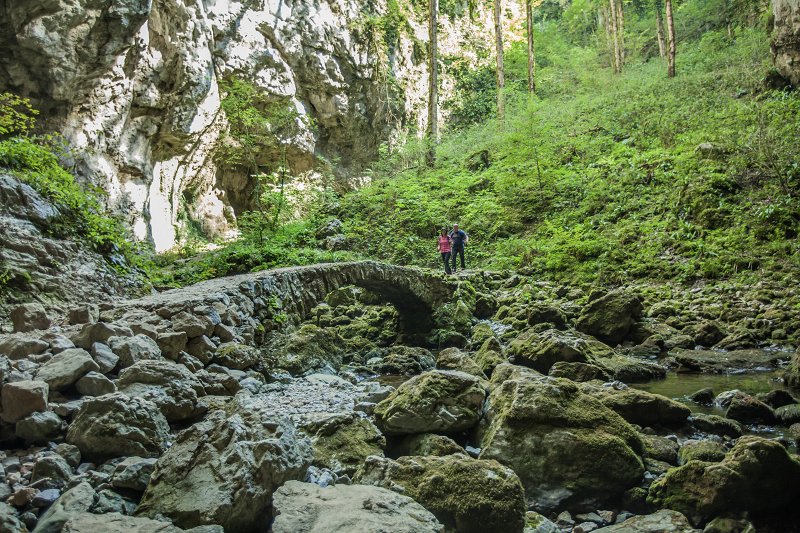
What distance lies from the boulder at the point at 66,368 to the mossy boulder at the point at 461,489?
108 inches

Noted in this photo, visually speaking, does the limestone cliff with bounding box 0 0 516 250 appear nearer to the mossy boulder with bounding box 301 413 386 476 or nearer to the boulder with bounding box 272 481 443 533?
the mossy boulder with bounding box 301 413 386 476

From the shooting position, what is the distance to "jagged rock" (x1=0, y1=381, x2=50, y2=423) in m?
3.83

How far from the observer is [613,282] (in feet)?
41.5

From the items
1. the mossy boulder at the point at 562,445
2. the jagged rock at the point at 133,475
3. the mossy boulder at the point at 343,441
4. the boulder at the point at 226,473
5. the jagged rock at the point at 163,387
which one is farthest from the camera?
the jagged rock at the point at 163,387

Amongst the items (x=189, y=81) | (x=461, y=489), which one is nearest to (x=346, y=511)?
(x=461, y=489)

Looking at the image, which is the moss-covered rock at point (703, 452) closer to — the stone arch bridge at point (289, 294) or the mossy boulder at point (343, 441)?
the mossy boulder at point (343, 441)

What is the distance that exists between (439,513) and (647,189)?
1405 centimetres

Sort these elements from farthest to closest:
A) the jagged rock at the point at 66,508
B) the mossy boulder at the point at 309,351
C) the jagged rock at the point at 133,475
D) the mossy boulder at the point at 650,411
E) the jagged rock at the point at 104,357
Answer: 1. the mossy boulder at the point at 309,351
2. the mossy boulder at the point at 650,411
3. the jagged rock at the point at 104,357
4. the jagged rock at the point at 133,475
5. the jagged rock at the point at 66,508

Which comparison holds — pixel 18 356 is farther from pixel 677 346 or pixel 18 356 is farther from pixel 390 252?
pixel 390 252

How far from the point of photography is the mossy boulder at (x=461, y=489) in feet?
11.1

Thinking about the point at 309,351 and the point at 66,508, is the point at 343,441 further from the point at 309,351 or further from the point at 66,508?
the point at 309,351

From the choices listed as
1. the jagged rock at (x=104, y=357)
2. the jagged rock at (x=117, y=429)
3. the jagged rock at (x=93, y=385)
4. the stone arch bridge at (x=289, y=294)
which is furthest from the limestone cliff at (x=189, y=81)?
the jagged rock at (x=117, y=429)

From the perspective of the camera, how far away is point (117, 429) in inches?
149

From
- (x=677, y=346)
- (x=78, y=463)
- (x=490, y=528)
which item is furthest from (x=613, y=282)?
(x=78, y=463)
